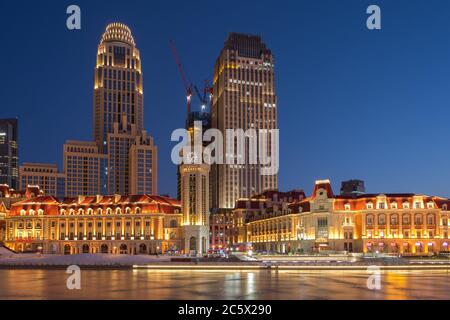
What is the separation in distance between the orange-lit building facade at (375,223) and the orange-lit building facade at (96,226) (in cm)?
4352

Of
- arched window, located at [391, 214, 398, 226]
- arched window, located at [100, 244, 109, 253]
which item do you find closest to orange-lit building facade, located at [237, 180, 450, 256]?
arched window, located at [391, 214, 398, 226]

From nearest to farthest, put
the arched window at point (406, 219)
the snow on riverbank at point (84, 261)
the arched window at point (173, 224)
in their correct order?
the snow on riverbank at point (84, 261)
the arched window at point (406, 219)
the arched window at point (173, 224)

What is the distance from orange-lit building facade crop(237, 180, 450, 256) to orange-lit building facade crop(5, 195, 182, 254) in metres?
43.5

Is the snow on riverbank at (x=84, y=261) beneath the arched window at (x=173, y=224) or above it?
beneath

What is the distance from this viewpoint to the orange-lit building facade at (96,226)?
178m

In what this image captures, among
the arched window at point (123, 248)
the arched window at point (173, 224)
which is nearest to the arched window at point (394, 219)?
the arched window at point (173, 224)

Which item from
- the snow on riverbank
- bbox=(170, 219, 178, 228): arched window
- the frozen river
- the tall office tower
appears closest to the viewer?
the frozen river

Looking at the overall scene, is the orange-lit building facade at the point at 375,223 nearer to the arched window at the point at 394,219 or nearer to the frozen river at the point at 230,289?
the arched window at the point at 394,219

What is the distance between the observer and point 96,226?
181 metres

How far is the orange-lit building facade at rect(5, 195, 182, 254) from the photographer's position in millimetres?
177625

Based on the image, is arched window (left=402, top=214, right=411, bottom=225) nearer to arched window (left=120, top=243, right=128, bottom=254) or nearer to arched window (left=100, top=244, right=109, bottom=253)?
arched window (left=120, top=243, right=128, bottom=254)

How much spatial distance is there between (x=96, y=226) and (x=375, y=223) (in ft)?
265

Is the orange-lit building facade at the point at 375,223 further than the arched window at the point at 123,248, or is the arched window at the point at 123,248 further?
the arched window at the point at 123,248
